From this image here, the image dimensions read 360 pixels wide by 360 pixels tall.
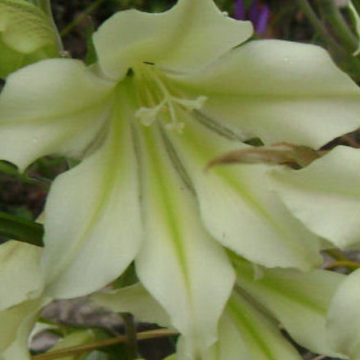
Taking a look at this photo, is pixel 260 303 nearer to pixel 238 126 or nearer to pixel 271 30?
pixel 238 126

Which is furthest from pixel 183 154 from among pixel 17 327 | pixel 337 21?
pixel 337 21

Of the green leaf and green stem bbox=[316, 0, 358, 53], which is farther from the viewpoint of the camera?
green stem bbox=[316, 0, 358, 53]

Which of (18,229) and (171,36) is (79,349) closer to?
(18,229)

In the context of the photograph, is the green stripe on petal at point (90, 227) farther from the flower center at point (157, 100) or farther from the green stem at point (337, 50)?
the green stem at point (337, 50)

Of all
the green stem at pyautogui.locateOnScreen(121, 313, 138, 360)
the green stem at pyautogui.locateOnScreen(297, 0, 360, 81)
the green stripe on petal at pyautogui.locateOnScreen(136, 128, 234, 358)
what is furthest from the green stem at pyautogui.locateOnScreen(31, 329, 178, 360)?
the green stem at pyautogui.locateOnScreen(297, 0, 360, 81)

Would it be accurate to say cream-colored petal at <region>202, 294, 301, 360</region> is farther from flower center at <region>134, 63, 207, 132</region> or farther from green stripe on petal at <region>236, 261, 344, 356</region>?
flower center at <region>134, 63, 207, 132</region>

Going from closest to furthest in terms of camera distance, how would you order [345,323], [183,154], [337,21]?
[345,323]
[183,154]
[337,21]

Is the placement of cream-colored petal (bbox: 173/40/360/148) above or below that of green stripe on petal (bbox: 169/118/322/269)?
above
